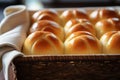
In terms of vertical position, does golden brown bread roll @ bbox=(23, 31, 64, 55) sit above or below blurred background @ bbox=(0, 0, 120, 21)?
below

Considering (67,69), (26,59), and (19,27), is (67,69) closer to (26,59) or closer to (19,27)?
(26,59)

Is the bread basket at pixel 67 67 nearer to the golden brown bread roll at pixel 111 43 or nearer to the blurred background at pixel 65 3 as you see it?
the golden brown bread roll at pixel 111 43

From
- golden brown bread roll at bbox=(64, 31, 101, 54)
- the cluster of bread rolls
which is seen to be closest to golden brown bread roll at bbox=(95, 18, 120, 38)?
the cluster of bread rolls

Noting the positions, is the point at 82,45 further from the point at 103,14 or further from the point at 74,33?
the point at 103,14

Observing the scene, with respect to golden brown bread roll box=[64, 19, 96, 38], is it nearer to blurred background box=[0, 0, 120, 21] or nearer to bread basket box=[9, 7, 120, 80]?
bread basket box=[9, 7, 120, 80]

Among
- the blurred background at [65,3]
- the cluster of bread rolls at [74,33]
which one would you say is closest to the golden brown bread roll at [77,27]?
the cluster of bread rolls at [74,33]

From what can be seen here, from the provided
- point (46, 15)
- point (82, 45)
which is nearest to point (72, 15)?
point (46, 15)

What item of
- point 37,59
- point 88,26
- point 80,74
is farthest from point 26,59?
point 88,26
